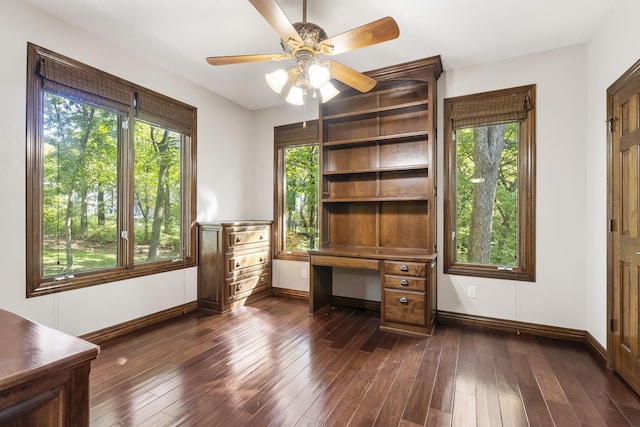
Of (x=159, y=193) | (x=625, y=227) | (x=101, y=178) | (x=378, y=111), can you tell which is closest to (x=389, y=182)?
(x=378, y=111)

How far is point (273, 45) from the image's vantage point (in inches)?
112

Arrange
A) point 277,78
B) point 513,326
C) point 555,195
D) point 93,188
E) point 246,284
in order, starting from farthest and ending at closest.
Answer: point 246,284 → point 513,326 → point 555,195 → point 93,188 → point 277,78

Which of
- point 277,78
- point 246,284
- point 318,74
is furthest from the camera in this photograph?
point 246,284

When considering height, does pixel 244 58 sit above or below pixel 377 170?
above

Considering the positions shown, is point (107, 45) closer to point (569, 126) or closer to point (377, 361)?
point (377, 361)

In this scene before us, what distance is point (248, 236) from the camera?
3951mm

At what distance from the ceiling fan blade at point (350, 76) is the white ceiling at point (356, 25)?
1.59ft

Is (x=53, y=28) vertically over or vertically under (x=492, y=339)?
over

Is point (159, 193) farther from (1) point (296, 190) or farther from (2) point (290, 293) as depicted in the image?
(2) point (290, 293)

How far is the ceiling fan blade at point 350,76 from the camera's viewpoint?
2.31 m

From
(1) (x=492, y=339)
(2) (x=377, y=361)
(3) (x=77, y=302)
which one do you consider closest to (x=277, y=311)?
(2) (x=377, y=361)

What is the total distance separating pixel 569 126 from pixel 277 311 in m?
3.63

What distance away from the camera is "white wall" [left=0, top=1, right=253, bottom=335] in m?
2.25

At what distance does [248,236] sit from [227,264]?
49 centimetres
